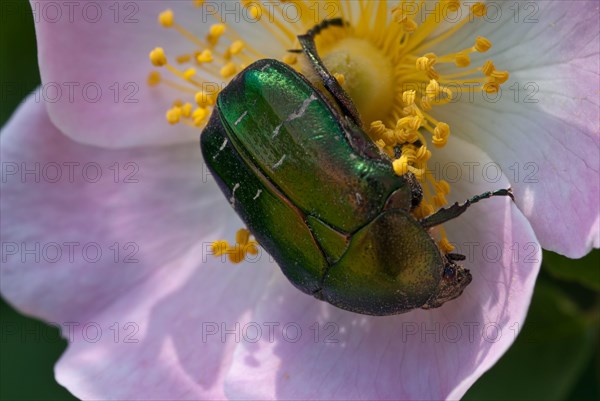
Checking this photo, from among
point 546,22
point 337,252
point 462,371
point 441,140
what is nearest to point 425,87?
point 441,140

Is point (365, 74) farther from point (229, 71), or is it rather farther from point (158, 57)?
point (158, 57)

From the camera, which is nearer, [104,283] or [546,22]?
[546,22]

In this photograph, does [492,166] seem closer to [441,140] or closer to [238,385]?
[441,140]

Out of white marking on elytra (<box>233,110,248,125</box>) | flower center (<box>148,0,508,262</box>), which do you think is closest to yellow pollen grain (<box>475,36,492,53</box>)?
flower center (<box>148,0,508,262</box>)

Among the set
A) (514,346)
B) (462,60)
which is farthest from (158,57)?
(514,346)

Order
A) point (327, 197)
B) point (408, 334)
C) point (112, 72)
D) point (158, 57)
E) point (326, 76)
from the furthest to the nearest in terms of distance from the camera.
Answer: point (112, 72) → point (158, 57) → point (408, 334) → point (326, 76) → point (327, 197)
